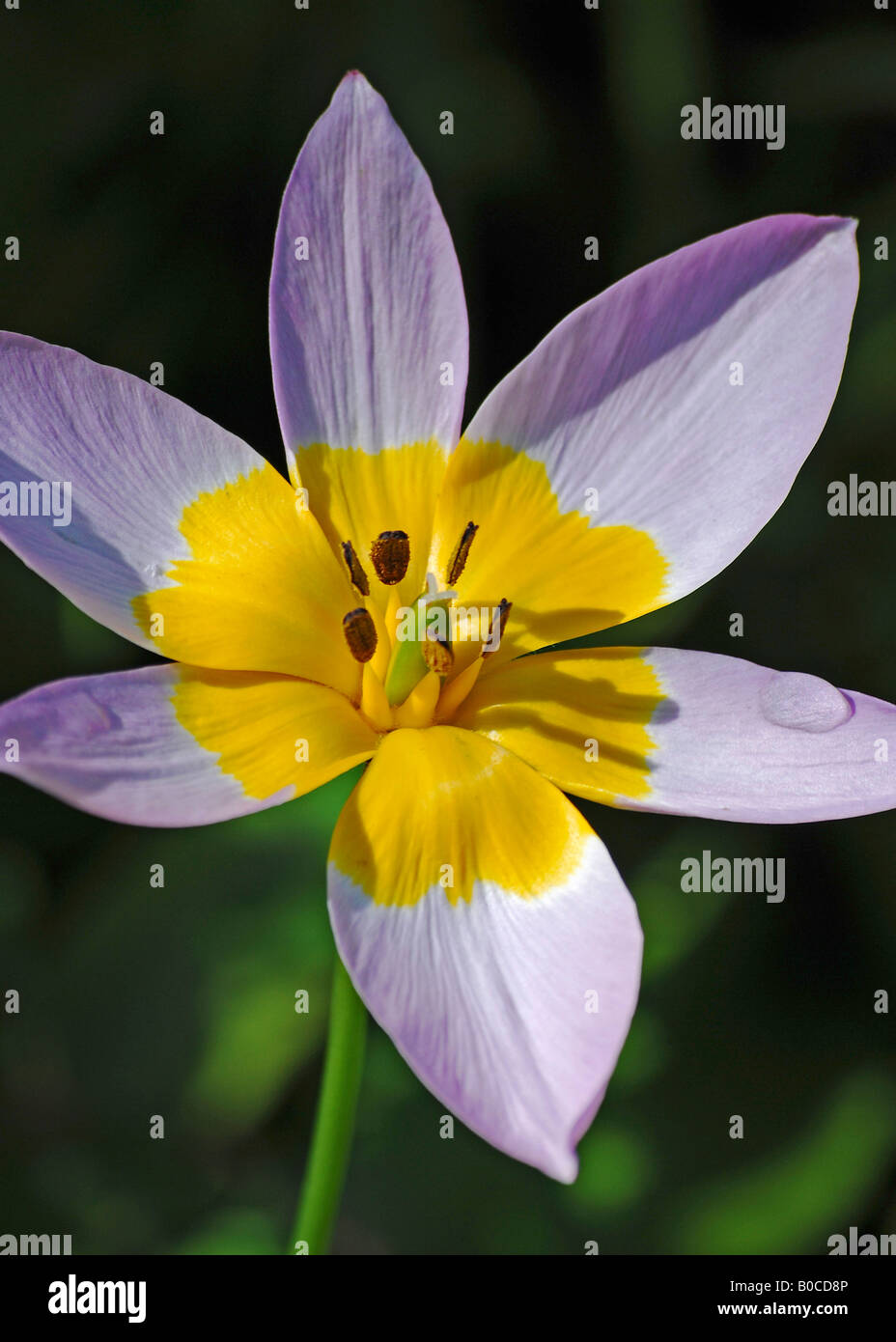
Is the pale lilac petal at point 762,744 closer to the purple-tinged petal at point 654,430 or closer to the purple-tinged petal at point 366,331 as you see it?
the purple-tinged petal at point 654,430

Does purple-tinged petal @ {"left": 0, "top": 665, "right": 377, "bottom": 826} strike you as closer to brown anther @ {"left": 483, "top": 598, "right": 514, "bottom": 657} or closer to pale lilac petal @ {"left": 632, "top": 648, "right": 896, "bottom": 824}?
brown anther @ {"left": 483, "top": 598, "right": 514, "bottom": 657}

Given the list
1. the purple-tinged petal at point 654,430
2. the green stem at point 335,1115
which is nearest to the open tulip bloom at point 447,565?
the purple-tinged petal at point 654,430

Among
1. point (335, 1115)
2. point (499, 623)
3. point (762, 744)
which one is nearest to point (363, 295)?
point (499, 623)

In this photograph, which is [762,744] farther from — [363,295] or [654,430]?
[363,295]

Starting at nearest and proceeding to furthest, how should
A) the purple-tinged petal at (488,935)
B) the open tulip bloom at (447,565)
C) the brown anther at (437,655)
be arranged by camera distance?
the purple-tinged petal at (488,935), the open tulip bloom at (447,565), the brown anther at (437,655)

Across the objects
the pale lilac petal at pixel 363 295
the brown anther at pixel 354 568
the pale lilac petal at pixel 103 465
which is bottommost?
the brown anther at pixel 354 568

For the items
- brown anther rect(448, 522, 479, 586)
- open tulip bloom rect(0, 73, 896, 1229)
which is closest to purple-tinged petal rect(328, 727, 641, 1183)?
open tulip bloom rect(0, 73, 896, 1229)
